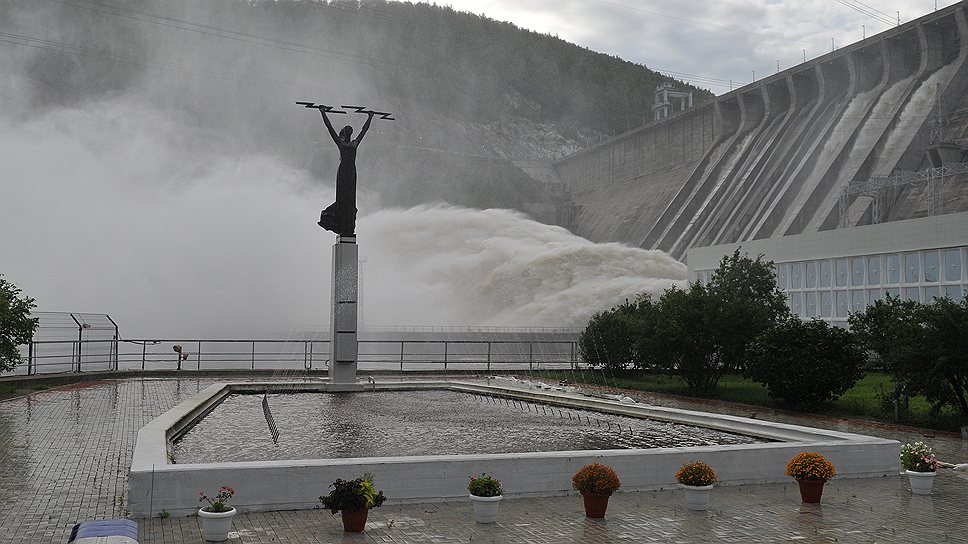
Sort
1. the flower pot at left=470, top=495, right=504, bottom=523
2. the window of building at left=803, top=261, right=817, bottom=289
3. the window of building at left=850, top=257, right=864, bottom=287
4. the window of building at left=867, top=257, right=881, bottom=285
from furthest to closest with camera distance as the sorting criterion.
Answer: the window of building at left=803, top=261, right=817, bottom=289, the window of building at left=850, top=257, right=864, bottom=287, the window of building at left=867, top=257, right=881, bottom=285, the flower pot at left=470, top=495, right=504, bottom=523

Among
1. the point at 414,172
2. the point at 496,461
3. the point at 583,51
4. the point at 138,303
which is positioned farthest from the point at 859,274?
the point at 583,51

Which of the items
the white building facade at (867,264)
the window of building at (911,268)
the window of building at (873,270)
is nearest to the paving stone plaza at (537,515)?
the white building facade at (867,264)

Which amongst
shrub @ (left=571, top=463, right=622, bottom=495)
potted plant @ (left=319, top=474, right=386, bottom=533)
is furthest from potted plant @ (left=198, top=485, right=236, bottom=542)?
shrub @ (left=571, top=463, right=622, bottom=495)

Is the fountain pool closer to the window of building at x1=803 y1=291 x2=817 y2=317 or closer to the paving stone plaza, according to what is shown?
the paving stone plaza

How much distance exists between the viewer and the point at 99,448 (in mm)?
12164

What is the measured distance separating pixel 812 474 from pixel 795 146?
5598 centimetres

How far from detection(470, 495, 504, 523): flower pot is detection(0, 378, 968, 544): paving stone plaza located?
0.13 meters

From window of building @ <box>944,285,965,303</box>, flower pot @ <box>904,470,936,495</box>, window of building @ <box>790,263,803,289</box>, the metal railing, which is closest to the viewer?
flower pot @ <box>904,470,936,495</box>

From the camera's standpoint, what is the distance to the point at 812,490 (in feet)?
30.9

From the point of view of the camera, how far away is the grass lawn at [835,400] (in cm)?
1653

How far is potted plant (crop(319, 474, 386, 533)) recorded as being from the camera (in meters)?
7.83

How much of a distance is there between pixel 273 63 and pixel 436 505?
397ft

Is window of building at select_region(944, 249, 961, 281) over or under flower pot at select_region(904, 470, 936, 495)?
over

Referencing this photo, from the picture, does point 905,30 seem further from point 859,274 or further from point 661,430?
point 661,430
